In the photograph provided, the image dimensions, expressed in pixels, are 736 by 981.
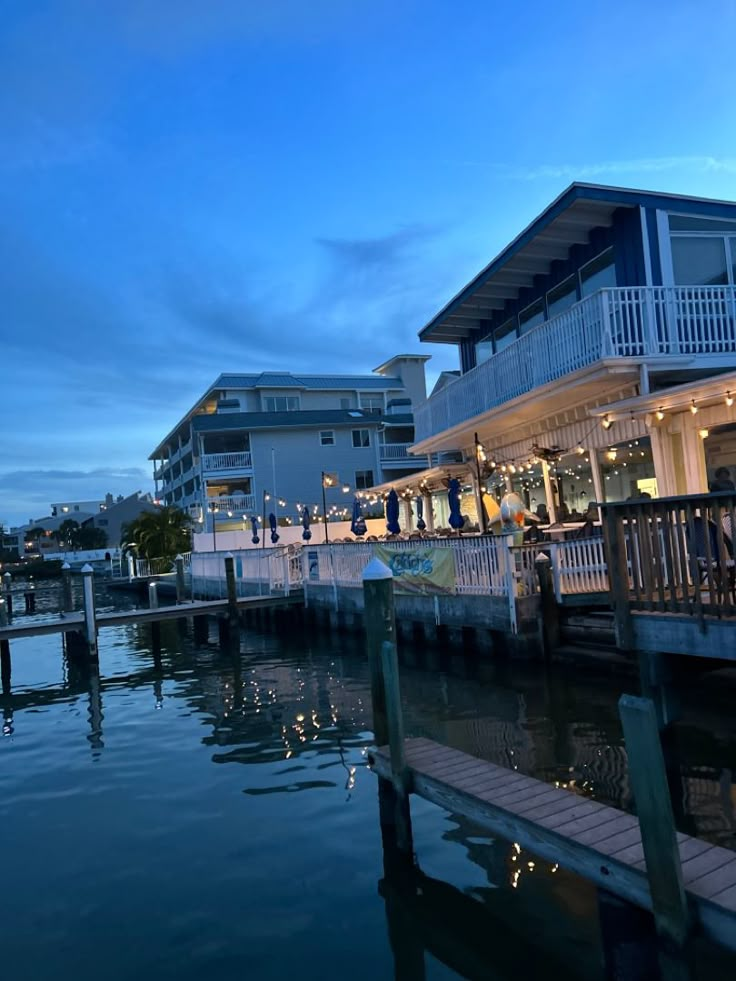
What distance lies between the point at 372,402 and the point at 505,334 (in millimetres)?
37645

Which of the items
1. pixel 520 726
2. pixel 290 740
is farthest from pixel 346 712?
pixel 520 726

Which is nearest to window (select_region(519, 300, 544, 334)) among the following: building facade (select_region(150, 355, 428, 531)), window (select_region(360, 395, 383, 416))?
building facade (select_region(150, 355, 428, 531))

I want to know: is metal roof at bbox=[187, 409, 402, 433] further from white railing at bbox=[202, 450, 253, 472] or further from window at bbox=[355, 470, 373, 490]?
window at bbox=[355, 470, 373, 490]

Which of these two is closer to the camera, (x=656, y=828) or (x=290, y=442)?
(x=656, y=828)

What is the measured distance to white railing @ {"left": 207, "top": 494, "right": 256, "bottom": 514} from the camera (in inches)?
1926

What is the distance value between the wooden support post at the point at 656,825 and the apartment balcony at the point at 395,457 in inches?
1927

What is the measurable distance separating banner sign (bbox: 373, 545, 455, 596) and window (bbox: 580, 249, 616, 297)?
679cm

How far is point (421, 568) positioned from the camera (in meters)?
15.9

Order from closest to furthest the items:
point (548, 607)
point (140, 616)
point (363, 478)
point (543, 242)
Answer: point (548, 607) < point (543, 242) < point (140, 616) < point (363, 478)

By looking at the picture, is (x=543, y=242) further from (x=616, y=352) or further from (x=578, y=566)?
(x=578, y=566)

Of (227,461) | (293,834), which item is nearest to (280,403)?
(227,461)

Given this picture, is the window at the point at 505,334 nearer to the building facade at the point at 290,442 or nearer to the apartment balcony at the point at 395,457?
the building facade at the point at 290,442

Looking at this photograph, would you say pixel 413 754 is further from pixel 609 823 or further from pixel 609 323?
pixel 609 323

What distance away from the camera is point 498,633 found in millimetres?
14234
